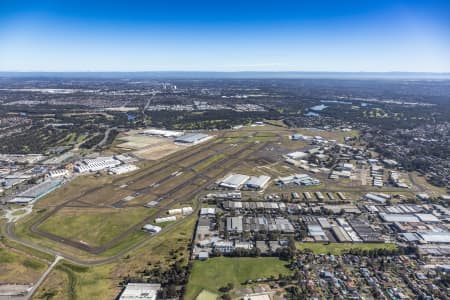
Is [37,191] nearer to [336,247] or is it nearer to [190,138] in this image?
[190,138]

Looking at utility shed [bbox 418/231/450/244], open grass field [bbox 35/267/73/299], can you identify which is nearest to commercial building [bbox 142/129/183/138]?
open grass field [bbox 35/267/73/299]

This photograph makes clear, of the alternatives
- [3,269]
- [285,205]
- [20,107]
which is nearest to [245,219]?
[285,205]

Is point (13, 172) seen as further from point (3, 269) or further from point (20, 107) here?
point (20, 107)

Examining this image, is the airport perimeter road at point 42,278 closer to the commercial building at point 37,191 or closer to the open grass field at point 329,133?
the commercial building at point 37,191

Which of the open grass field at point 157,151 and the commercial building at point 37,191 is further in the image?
the open grass field at point 157,151

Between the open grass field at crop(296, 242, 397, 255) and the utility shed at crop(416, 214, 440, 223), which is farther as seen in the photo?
the utility shed at crop(416, 214, 440, 223)

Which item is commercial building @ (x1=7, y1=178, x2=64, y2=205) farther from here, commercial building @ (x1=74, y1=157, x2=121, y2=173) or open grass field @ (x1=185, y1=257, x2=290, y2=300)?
open grass field @ (x1=185, y1=257, x2=290, y2=300)

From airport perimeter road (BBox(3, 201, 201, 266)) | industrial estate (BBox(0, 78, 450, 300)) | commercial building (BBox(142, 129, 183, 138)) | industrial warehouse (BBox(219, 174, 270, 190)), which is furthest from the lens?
commercial building (BBox(142, 129, 183, 138))

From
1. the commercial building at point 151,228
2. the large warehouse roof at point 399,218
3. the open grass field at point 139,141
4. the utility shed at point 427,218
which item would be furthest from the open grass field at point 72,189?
the utility shed at point 427,218
